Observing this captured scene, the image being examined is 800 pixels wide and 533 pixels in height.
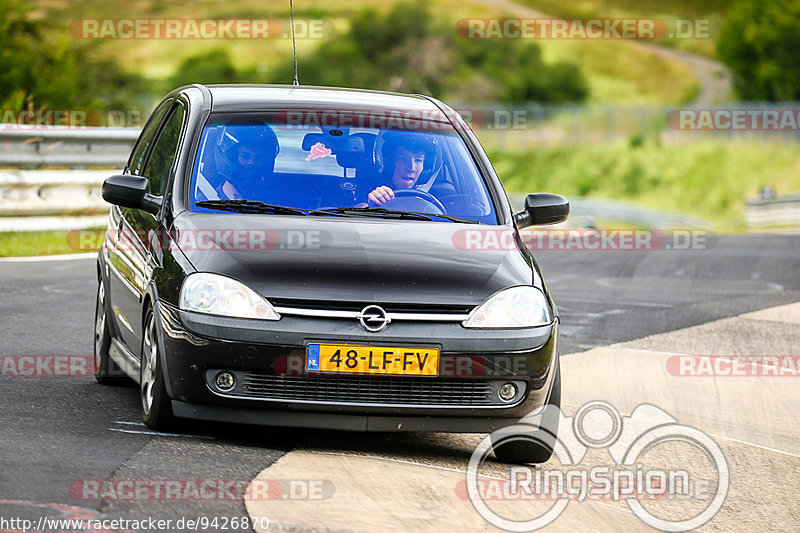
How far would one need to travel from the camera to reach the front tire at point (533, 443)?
6.50 metres

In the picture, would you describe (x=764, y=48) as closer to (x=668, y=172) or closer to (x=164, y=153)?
(x=668, y=172)

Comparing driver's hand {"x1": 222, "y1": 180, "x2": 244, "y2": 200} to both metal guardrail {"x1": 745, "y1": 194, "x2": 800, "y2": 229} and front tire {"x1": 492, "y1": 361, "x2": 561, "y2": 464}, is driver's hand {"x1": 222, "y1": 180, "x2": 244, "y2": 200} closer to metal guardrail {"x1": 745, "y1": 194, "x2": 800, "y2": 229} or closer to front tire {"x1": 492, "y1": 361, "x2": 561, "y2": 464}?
front tire {"x1": 492, "y1": 361, "x2": 561, "y2": 464}

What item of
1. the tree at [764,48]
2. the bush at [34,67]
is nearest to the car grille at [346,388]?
the bush at [34,67]

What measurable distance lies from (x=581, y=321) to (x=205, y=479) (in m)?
6.64

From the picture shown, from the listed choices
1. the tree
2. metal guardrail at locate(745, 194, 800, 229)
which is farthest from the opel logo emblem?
the tree

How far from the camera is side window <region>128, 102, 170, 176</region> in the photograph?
27.2 ft

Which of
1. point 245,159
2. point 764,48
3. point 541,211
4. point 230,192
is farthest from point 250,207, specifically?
point 764,48

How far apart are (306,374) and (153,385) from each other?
809 millimetres

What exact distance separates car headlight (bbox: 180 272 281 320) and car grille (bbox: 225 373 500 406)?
0.27 meters

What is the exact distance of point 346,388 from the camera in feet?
20.0

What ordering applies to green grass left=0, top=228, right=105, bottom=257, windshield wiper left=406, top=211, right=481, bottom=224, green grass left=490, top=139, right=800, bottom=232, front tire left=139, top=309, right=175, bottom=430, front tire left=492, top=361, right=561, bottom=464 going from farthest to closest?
1. green grass left=490, top=139, right=800, bottom=232
2. green grass left=0, top=228, right=105, bottom=257
3. windshield wiper left=406, top=211, right=481, bottom=224
4. front tire left=492, top=361, right=561, bottom=464
5. front tire left=139, top=309, right=175, bottom=430

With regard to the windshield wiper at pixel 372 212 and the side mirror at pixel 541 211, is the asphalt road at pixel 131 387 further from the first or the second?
the side mirror at pixel 541 211

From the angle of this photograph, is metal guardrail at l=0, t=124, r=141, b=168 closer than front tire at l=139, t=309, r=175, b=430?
No

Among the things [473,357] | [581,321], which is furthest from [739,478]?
[581,321]
